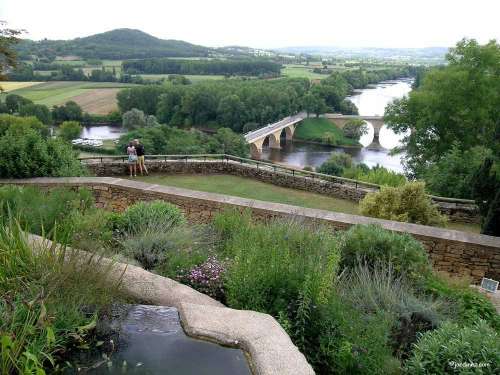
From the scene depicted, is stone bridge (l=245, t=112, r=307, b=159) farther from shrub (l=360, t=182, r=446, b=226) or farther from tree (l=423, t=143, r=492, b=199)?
shrub (l=360, t=182, r=446, b=226)

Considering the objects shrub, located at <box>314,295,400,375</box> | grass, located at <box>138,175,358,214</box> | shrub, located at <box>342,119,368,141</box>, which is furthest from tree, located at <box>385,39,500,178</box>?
shrub, located at <box>342,119,368,141</box>

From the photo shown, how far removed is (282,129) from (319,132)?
28.9 ft

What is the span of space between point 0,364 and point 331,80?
387ft

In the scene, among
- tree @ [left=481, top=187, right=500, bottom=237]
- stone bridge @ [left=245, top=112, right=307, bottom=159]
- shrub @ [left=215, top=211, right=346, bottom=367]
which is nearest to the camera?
shrub @ [left=215, top=211, right=346, bottom=367]

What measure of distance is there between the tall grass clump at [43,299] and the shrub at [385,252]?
2699 mm

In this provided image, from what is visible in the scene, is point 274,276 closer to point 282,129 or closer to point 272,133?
point 272,133

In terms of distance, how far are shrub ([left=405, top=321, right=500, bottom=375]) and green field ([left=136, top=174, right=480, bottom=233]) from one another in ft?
21.9

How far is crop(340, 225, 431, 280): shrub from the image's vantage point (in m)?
5.00

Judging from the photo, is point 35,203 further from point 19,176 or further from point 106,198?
point 19,176

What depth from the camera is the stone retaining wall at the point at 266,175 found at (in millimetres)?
10000

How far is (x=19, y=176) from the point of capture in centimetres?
909

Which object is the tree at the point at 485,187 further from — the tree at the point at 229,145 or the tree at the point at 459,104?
the tree at the point at 229,145

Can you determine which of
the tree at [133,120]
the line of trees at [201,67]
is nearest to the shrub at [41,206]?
the tree at [133,120]

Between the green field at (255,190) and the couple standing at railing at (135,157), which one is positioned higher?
the couple standing at railing at (135,157)
